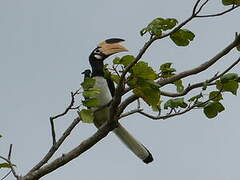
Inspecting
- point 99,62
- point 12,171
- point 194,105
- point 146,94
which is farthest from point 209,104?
point 99,62

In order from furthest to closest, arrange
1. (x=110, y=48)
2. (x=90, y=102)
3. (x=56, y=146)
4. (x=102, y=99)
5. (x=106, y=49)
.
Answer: (x=102, y=99)
(x=106, y=49)
(x=110, y=48)
(x=56, y=146)
(x=90, y=102)

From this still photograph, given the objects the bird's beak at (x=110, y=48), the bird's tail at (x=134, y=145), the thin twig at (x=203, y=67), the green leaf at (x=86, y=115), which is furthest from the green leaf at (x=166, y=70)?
the bird's tail at (x=134, y=145)

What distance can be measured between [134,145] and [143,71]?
211cm

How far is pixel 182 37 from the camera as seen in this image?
12.1 feet

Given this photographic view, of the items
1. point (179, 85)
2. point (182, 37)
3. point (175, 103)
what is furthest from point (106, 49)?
point (182, 37)

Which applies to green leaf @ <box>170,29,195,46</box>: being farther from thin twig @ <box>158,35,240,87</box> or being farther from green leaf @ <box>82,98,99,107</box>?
green leaf @ <box>82,98,99,107</box>

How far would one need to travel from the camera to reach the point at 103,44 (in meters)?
5.70

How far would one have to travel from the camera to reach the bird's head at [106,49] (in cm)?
527

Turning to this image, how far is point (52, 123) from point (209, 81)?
93cm

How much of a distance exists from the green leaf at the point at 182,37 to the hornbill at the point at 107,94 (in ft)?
4.82

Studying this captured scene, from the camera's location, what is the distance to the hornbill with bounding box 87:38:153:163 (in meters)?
5.45

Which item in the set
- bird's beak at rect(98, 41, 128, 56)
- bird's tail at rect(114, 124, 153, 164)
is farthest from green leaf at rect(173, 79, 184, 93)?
bird's tail at rect(114, 124, 153, 164)

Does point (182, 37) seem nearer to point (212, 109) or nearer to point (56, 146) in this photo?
point (212, 109)

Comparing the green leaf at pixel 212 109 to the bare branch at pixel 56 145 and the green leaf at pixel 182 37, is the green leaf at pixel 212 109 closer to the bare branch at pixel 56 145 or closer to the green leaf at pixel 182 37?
the green leaf at pixel 182 37
